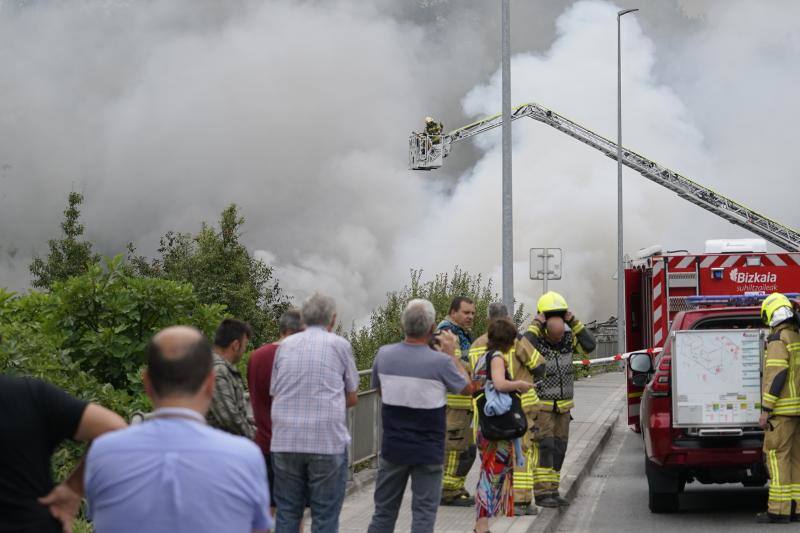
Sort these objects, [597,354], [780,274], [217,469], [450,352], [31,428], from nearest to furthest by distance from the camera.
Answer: [217,469] → [31,428] → [450,352] → [780,274] → [597,354]

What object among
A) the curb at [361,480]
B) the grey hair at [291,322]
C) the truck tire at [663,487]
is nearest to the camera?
the grey hair at [291,322]

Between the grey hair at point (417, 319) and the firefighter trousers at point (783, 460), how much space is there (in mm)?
3590

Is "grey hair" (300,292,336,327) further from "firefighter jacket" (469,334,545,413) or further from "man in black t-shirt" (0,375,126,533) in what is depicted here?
"man in black t-shirt" (0,375,126,533)

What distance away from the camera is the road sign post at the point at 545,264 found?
21000mm

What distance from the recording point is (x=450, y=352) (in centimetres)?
799

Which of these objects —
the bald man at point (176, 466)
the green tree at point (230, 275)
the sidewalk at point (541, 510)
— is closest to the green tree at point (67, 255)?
the green tree at point (230, 275)

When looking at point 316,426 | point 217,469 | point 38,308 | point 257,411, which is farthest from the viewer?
point 38,308

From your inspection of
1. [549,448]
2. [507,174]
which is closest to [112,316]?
[549,448]

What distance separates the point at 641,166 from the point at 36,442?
5493 centimetres

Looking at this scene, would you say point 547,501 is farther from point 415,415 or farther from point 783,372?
point 415,415

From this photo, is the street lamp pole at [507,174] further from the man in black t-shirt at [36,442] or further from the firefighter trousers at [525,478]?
the man in black t-shirt at [36,442]

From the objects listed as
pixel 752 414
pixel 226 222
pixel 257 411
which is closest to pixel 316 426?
pixel 257 411

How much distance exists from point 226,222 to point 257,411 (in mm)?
29301

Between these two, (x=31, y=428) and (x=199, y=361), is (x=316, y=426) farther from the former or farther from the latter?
(x=199, y=361)
